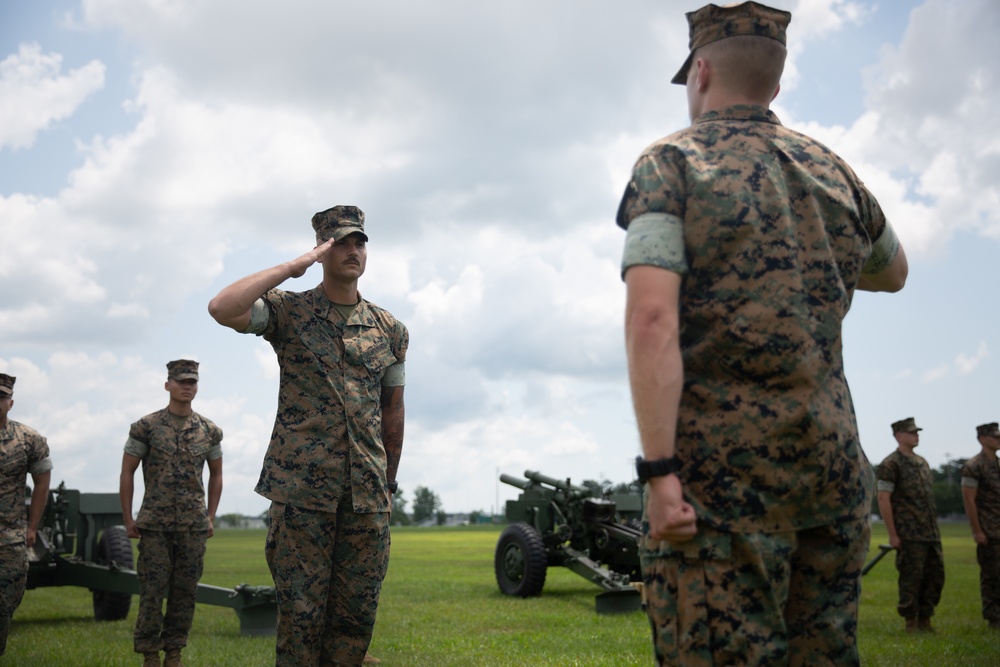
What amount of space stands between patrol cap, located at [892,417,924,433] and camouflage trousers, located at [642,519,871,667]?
851 centimetres

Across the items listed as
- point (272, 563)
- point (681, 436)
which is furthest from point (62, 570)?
point (681, 436)

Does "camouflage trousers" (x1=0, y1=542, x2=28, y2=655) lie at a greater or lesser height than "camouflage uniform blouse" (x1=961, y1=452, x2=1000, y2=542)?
lesser

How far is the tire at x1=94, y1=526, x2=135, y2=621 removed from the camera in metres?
11.1

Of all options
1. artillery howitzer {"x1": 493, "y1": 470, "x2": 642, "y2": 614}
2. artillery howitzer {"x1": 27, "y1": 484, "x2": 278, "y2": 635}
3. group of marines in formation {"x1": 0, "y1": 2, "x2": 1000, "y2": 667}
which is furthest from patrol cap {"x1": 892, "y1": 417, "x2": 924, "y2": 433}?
group of marines in formation {"x1": 0, "y1": 2, "x2": 1000, "y2": 667}

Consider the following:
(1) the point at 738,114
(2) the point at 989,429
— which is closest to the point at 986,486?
(2) the point at 989,429

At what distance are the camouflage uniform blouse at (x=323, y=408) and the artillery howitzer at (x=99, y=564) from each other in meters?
5.20

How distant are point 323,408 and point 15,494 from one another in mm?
4208

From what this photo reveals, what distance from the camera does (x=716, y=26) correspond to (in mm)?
2645

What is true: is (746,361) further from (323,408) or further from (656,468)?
(323,408)

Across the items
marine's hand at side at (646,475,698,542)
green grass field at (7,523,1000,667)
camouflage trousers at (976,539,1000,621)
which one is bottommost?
green grass field at (7,523,1000,667)

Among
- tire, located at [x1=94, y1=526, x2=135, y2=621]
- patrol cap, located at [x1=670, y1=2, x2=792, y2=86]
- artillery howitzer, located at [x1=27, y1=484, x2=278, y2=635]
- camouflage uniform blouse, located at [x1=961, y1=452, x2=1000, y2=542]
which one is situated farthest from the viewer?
tire, located at [x1=94, y1=526, x2=135, y2=621]

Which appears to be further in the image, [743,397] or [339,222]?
[339,222]

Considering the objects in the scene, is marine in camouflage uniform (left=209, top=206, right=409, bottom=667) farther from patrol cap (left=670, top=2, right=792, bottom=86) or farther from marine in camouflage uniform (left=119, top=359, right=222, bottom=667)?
marine in camouflage uniform (left=119, top=359, right=222, bottom=667)

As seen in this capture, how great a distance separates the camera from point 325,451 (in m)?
4.30
